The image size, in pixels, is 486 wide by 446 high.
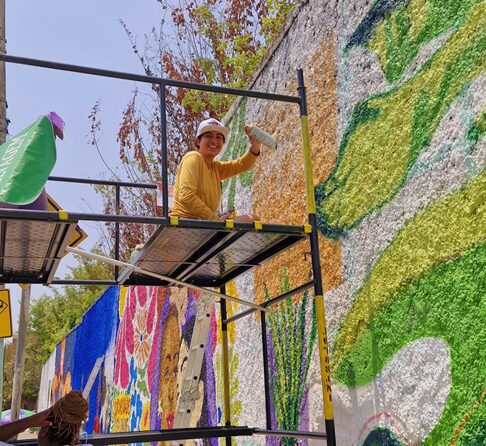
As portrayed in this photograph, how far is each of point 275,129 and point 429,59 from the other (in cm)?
250

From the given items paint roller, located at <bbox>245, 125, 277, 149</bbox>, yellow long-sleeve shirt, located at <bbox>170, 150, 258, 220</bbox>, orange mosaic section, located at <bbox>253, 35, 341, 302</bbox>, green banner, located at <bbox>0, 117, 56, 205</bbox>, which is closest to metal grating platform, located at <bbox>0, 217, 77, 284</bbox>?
green banner, located at <bbox>0, 117, 56, 205</bbox>

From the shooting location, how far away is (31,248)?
422cm

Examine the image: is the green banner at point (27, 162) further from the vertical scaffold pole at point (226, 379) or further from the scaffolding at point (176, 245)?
the vertical scaffold pole at point (226, 379)

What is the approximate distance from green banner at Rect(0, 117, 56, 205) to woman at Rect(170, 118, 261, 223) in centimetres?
88

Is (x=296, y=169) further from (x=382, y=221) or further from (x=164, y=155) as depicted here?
(x=164, y=155)

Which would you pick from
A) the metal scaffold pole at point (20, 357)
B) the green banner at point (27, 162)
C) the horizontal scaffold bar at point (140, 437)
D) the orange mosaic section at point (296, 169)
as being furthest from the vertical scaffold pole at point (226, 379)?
the metal scaffold pole at point (20, 357)

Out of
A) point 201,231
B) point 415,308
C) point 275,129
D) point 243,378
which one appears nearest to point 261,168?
point 275,129

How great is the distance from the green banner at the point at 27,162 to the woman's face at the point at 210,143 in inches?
46.4

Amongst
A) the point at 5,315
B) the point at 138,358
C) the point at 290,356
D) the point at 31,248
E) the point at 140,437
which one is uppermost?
the point at 138,358

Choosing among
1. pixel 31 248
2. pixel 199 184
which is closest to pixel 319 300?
pixel 199 184

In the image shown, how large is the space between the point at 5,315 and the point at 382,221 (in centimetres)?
456

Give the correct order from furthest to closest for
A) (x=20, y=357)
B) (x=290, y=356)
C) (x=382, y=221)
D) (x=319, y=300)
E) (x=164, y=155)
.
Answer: (x=20, y=357) → (x=290, y=356) → (x=382, y=221) → (x=319, y=300) → (x=164, y=155)

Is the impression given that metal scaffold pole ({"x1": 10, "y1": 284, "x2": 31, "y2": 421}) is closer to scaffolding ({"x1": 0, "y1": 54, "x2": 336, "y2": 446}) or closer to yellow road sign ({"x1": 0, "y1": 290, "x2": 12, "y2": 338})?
yellow road sign ({"x1": 0, "y1": 290, "x2": 12, "y2": 338})

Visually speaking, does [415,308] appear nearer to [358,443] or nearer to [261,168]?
[358,443]
